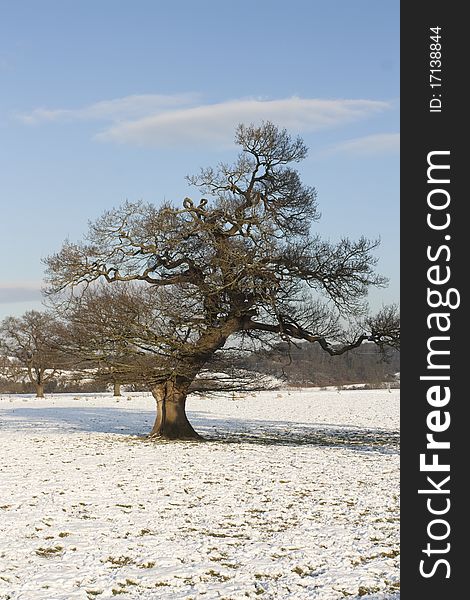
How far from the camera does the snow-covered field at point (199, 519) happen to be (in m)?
7.58

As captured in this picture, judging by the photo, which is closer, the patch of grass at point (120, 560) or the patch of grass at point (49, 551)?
the patch of grass at point (120, 560)

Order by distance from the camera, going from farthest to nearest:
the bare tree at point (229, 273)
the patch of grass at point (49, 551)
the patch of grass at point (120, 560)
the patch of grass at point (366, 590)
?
1. the bare tree at point (229, 273)
2. the patch of grass at point (49, 551)
3. the patch of grass at point (120, 560)
4. the patch of grass at point (366, 590)

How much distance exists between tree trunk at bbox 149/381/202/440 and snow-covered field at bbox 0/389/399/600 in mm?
896

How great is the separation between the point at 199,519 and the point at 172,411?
1198 cm

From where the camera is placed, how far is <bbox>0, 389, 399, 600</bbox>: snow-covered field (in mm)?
7578

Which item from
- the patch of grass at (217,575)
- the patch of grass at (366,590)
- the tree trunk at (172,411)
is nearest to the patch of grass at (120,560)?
the patch of grass at (217,575)

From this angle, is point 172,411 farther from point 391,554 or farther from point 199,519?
point 391,554

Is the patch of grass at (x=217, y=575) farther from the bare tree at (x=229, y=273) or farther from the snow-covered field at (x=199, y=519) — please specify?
the bare tree at (x=229, y=273)

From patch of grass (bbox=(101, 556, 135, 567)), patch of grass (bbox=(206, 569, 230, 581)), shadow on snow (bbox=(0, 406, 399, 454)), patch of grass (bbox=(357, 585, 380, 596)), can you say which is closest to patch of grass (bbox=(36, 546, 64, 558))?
patch of grass (bbox=(101, 556, 135, 567))

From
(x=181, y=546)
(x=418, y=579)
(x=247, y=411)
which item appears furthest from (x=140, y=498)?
(x=247, y=411)

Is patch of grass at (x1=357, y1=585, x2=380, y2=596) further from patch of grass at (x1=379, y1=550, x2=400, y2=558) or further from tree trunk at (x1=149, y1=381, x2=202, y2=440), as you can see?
tree trunk at (x1=149, y1=381, x2=202, y2=440)

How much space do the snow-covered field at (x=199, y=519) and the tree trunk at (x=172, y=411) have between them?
2.94 ft

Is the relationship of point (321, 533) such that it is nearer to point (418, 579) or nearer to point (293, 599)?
point (293, 599)

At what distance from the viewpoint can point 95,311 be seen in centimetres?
2039
